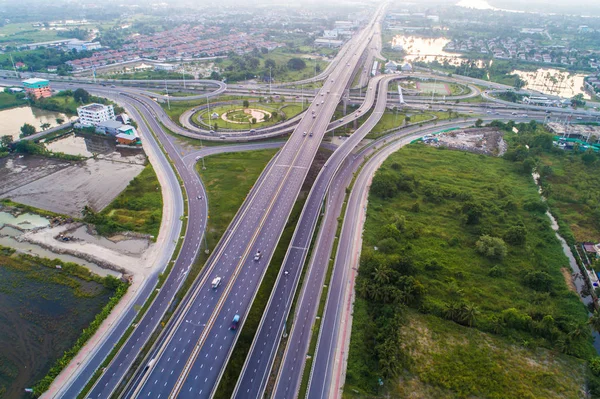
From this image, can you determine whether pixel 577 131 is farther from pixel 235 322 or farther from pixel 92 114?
pixel 92 114

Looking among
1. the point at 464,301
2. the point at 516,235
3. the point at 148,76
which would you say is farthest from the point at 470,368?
the point at 148,76

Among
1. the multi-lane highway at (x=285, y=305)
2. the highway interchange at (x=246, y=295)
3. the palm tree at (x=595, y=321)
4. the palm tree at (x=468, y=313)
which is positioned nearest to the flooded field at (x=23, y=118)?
the highway interchange at (x=246, y=295)

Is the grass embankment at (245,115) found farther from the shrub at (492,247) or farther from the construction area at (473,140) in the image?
the shrub at (492,247)

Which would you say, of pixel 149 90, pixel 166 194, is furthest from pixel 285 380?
pixel 149 90

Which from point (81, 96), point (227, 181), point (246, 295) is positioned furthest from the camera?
point (81, 96)

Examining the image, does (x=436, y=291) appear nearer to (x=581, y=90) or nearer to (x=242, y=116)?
(x=242, y=116)

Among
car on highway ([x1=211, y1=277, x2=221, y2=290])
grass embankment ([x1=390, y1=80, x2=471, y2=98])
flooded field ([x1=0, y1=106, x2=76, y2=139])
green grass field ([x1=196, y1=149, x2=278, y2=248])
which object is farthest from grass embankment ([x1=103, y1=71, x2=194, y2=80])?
car on highway ([x1=211, y1=277, x2=221, y2=290])

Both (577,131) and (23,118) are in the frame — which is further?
(23,118)
